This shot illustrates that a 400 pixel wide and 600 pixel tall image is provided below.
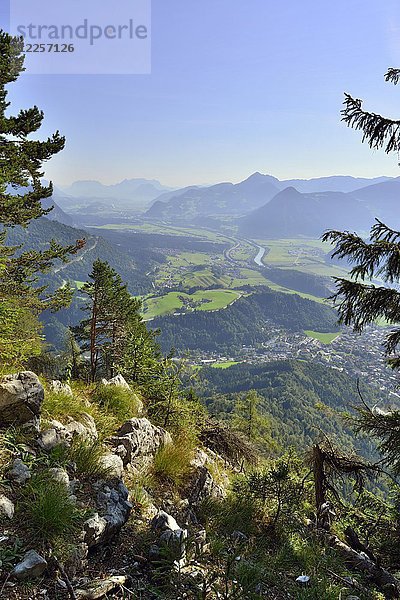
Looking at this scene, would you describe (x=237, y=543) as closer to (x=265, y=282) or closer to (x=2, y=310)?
(x=2, y=310)

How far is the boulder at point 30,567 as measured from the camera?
277cm

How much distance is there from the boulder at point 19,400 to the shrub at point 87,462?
2.07 feet

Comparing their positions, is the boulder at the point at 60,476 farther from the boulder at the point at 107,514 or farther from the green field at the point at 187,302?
the green field at the point at 187,302

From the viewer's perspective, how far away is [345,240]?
16.4 ft

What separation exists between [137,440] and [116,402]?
1.60m

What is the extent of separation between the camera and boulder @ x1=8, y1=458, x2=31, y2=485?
12.1ft

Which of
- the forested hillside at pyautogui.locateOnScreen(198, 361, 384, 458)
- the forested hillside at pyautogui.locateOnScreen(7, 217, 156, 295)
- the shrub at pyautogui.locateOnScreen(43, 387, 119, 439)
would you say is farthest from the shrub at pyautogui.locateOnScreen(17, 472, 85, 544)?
the forested hillside at pyautogui.locateOnScreen(7, 217, 156, 295)

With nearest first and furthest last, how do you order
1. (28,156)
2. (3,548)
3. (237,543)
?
(3,548) < (237,543) < (28,156)

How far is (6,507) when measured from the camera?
329 cm

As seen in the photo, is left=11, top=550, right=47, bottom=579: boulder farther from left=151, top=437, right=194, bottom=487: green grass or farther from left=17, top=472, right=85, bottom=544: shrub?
left=151, top=437, right=194, bottom=487: green grass

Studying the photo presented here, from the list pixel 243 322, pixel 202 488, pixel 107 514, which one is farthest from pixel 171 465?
pixel 243 322

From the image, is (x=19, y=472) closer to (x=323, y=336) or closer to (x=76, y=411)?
(x=76, y=411)

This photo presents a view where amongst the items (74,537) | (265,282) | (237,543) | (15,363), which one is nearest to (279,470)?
(237,543)

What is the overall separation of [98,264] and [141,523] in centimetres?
1420
